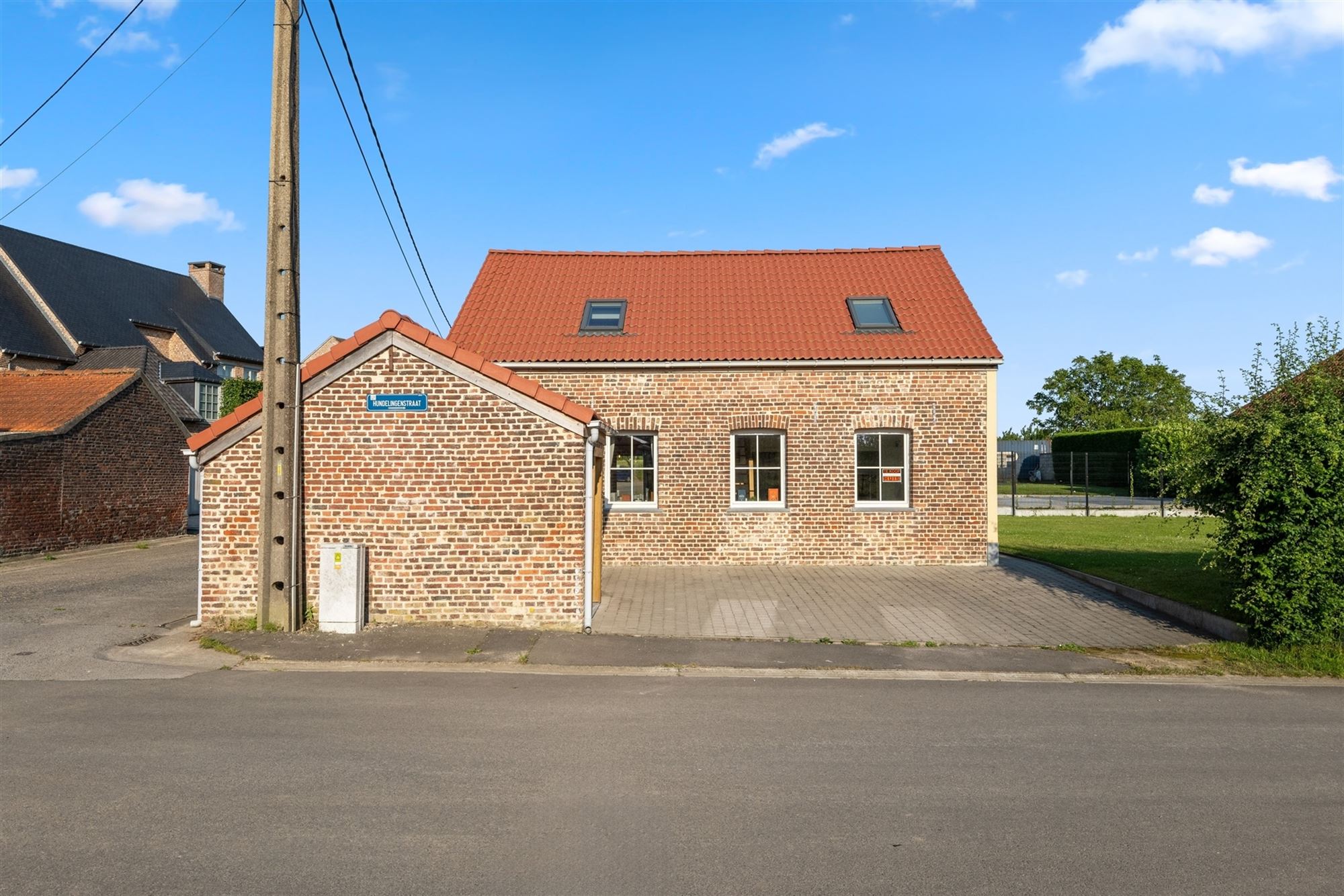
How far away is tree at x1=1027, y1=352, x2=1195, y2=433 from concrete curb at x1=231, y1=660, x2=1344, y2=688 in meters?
63.5

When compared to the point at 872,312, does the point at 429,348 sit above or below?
below

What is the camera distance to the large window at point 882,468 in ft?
53.2

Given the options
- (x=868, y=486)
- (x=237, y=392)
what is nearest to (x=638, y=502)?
(x=868, y=486)

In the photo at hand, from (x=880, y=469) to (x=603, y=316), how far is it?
6270 millimetres

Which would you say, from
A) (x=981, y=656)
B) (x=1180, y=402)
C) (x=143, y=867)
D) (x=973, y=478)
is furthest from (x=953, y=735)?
(x=973, y=478)

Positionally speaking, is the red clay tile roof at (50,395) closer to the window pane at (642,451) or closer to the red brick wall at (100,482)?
the red brick wall at (100,482)

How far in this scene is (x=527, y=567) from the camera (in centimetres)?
1034

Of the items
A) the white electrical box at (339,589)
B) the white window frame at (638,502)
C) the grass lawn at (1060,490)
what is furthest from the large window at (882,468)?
the grass lawn at (1060,490)

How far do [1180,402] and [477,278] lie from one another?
13.8 m

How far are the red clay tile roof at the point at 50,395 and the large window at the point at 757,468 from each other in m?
14.7

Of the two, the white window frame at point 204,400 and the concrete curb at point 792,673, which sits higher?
the white window frame at point 204,400

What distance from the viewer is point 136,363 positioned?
3259cm

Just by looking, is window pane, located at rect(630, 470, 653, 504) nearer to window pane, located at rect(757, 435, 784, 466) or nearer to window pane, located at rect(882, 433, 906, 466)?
window pane, located at rect(757, 435, 784, 466)

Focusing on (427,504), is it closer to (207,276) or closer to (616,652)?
(616,652)
